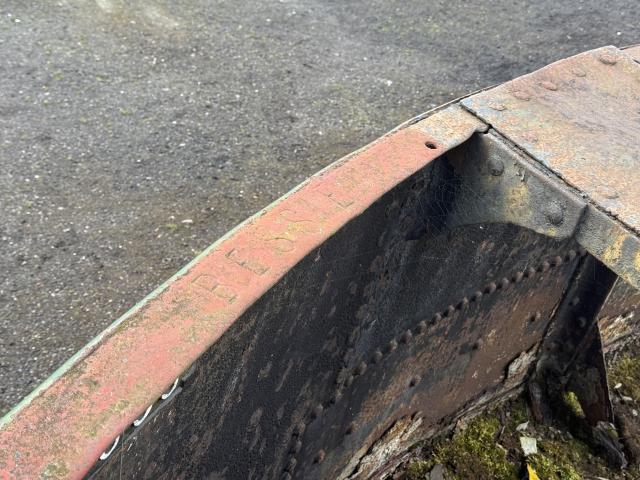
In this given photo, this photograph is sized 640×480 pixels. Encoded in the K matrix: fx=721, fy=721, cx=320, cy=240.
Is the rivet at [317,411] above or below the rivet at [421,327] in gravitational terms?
below

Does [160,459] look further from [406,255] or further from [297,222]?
[406,255]

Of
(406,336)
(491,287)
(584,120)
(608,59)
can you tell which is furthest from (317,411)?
(608,59)

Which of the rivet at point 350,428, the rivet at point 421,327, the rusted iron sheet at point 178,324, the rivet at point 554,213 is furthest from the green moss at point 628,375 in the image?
the rusted iron sheet at point 178,324

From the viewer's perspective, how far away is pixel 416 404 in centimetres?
265

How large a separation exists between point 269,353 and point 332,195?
403 mm

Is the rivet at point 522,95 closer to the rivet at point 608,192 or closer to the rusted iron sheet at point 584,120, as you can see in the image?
the rusted iron sheet at point 584,120

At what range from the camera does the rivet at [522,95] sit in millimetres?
2043

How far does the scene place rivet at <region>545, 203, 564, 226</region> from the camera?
1.76m

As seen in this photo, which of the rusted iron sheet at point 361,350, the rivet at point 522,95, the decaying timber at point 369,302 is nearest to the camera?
the decaying timber at point 369,302

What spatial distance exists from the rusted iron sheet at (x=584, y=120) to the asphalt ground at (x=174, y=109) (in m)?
1.32

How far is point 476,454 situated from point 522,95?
1597mm

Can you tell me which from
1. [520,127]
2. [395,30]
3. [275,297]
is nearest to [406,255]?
[520,127]

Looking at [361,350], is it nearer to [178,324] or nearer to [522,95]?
[522,95]

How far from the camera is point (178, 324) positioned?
4.11 ft
